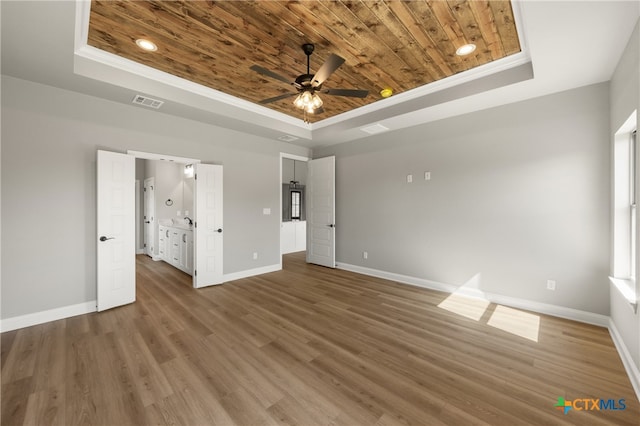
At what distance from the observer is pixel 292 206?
327 inches

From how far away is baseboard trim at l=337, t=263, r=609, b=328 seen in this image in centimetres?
303

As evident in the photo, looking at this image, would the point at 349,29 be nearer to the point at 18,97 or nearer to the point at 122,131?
the point at 122,131

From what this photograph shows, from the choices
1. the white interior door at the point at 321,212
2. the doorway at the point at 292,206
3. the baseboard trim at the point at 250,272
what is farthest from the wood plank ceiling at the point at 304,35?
the doorway at the point at 292,206

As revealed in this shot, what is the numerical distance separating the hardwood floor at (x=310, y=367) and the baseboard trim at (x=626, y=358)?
0.16ft

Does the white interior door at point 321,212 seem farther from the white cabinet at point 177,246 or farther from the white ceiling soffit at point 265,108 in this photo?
the white cabinet at point 177,246

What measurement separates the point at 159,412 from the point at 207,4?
10.3 ft

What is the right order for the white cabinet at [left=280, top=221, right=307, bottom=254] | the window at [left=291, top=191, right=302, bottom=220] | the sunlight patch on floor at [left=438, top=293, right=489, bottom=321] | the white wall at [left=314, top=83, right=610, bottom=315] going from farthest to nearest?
the window at [left=291, top=191, right=302, bottom=220] < the white cabinet at [left=280, top=221, right=307, bottom=254] < the sunlight patch on floor at [left=438, top=293, right=489, bottom=321] < the white wall at [left=314, top=83, right=610, bottom=315]

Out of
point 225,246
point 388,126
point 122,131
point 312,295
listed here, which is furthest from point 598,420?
→ point 122,131

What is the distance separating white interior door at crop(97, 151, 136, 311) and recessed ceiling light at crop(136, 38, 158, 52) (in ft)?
4.84

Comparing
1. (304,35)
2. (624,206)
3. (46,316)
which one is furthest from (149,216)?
(624,206)

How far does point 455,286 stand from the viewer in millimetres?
4051

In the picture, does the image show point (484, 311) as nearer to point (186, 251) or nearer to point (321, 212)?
point (321, 212)

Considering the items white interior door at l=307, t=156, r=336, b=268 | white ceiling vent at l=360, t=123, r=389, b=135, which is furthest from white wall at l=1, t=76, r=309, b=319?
white ceiling vent at l=360, t=123, r=389, b=135

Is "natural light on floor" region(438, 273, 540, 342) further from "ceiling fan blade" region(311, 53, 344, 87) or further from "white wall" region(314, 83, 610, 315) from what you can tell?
"ceiling fan blade" region(311, 53, 344, 87)
